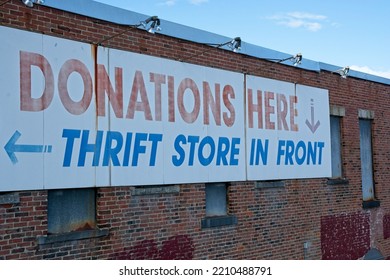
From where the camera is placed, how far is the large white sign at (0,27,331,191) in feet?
24.1

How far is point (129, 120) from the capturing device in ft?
28.7

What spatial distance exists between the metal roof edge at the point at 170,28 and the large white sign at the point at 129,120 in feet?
1.89

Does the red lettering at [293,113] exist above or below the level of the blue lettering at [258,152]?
above

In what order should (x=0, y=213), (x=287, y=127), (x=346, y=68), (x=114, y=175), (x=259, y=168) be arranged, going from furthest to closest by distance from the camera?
(x=346, y=68)
(x=287, y=127)
(x=259, y=168)
(x=114, y=175)
(x=0, y=213)

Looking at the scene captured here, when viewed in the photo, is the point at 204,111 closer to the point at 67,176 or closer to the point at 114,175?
the point at 114,175

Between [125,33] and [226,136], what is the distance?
3087mm

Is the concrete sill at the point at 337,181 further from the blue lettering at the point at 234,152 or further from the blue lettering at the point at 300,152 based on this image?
the blue lettering at the point at 234,152

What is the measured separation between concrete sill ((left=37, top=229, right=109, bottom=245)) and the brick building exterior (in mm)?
16

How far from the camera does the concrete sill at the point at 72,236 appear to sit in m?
7.57

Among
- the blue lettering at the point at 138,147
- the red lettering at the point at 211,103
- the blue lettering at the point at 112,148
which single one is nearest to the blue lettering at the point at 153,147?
the blue lettering at the point at 138,147

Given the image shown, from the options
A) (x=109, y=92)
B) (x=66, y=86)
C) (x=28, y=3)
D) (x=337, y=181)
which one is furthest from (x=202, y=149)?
(x=337, y=181)

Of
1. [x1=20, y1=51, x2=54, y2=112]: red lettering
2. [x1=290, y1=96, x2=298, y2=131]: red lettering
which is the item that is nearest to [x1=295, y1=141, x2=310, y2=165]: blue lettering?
[x1=290, y1=96, x2=298, y2=131]: red lettering

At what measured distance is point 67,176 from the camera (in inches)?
309

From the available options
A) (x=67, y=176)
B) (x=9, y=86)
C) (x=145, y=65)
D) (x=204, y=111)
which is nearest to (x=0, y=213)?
(x=67, y=176)
